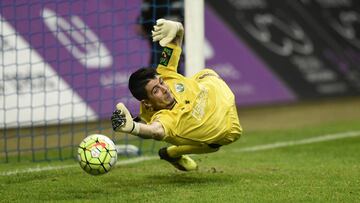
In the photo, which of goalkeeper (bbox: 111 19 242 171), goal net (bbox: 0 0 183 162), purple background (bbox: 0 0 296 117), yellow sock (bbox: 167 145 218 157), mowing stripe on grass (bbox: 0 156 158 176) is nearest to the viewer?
goalkeeper (bbox: 111 19 242 171)

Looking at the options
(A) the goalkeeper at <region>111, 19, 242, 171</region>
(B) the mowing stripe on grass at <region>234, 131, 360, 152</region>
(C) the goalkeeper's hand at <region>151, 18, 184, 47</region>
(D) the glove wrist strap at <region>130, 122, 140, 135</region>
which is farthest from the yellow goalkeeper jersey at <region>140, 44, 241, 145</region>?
(B) the mowing stripe on grass at <region>234, 131, 360, 152</region>

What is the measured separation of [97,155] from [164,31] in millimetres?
1516

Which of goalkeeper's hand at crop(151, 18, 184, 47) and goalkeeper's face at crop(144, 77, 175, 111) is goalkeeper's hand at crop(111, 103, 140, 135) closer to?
goalkeeper's face at crop(144, 77, 175, 111)

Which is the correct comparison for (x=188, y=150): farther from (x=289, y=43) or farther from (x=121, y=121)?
(x=289, y=43)

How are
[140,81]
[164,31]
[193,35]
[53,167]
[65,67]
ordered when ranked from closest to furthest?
[140,81], [164,31], [53,167], [193,35], [65,67]

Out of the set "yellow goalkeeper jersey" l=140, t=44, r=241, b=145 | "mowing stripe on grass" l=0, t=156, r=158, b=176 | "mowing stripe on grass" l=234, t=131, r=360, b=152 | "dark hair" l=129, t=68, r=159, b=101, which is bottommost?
"mowing stripe on grass" l=234, t=131, r=360, b=152

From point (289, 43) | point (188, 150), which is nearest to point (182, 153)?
point (188, 150)

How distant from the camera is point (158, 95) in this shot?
24.3ft

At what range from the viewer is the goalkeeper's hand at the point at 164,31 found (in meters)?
7.87

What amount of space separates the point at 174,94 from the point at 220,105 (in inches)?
17.5

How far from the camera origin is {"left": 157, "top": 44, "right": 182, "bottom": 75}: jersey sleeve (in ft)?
26.0

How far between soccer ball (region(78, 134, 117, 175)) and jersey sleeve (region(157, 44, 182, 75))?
116 centimetres

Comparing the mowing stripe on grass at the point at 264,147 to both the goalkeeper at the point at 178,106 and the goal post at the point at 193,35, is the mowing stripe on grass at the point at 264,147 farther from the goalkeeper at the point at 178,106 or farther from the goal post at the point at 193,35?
the goalkeeper at the point at 178,106

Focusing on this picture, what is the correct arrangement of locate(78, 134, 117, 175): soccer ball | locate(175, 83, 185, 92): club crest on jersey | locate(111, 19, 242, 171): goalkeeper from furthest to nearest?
locate(175, 83, 185, 92): club crest on jersey → locate(111, 19, 242, 171): goalkeeper → locate(78, 134, 117, 175): soccer ball
